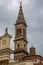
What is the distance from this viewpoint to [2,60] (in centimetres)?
3891

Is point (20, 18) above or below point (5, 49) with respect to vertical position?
above

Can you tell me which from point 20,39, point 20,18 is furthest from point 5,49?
point 20,18

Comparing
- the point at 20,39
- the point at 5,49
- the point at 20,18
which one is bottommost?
the point at 5,49

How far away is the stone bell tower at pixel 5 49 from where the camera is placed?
38562 mm

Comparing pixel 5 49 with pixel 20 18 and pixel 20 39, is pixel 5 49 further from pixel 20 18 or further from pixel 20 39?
pixel 20 18

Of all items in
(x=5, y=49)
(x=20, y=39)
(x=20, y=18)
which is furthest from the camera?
(x=20, y=18)

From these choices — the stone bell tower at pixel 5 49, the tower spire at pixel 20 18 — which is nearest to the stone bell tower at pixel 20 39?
the tower spire at pixel 20 18

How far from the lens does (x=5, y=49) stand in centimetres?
3862

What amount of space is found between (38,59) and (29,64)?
20.9 m

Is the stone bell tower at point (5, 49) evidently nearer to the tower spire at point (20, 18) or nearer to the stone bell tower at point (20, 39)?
the stone bell tower at point (20, 39)

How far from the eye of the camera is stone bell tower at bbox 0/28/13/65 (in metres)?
38.6

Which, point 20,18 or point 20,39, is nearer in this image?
A: point 20,39

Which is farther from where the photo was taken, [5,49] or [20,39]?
[20,39]

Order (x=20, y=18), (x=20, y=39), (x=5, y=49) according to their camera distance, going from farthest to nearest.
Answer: (x=20, y=18)
(x=20, y=39)
(x=5, y=49)
